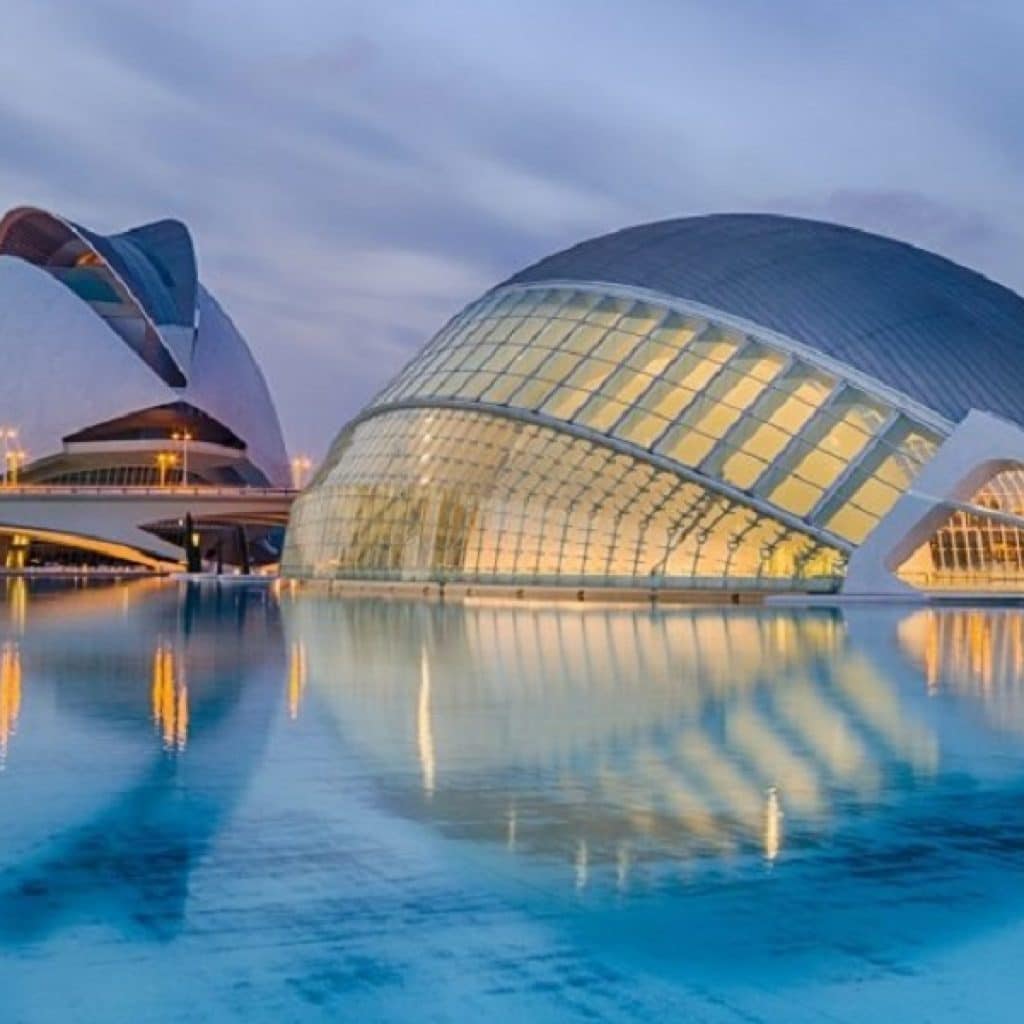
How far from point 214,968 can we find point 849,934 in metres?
2.23

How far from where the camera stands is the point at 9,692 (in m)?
14.1

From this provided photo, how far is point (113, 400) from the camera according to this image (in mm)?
86312

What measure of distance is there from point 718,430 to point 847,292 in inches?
254

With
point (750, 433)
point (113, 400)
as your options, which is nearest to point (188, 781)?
point (750, 433)

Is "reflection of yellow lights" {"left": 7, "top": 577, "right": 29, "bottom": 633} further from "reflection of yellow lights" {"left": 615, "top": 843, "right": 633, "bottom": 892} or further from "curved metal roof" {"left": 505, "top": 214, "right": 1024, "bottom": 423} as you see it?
"reflection of yellow lights" {"left": 615, "top": 843, "right": 633, "bottom": 892}

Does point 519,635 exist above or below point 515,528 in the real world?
below

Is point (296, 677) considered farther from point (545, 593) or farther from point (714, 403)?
point (545, 593)

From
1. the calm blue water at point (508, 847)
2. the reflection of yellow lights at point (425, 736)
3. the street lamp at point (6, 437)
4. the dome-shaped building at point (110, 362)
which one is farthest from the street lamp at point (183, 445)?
the reflection of yellow lights at point (425, 736)

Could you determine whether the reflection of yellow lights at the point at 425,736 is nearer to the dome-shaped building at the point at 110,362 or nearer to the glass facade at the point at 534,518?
the glass facade at the point at 534,518

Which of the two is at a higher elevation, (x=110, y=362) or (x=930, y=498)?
(x=110, y=362)

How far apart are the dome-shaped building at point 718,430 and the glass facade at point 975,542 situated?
52 mm

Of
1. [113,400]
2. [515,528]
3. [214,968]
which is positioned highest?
[113,400]

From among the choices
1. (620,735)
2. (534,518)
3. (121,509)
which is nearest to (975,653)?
(620,735)

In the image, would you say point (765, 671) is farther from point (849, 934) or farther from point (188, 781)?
point (849, 934)
